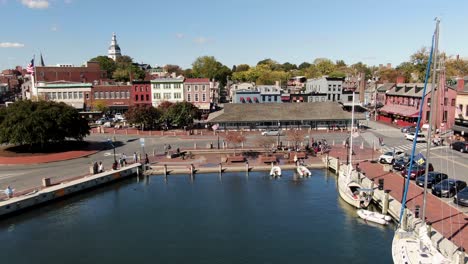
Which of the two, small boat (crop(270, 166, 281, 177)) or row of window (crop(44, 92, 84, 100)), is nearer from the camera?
small boat (crop(270, 166, 281, 177))

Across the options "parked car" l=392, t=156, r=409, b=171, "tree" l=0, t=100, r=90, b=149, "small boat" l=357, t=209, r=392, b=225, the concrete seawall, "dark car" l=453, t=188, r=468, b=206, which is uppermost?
"tree" l=0, t=100, r=90, b=149

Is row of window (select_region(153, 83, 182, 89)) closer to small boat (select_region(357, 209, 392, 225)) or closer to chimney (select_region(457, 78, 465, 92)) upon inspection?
chimney (select_region(457, 78, 465, 92))

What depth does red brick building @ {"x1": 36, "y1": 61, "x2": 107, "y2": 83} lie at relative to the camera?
111m

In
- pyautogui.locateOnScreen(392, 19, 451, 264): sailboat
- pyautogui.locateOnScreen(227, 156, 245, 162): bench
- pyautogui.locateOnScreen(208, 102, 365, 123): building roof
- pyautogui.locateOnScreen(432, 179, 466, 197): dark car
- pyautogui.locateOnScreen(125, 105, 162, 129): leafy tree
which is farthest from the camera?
pyautogui.locateOnScreen(208, 102, 365, 123): building roof

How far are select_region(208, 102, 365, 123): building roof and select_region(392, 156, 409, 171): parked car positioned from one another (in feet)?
96.8

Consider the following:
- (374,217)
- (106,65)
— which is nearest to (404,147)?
(374,217)

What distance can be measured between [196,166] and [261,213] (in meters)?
17.4

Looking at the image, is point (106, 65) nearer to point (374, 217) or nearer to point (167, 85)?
point (167, 85)

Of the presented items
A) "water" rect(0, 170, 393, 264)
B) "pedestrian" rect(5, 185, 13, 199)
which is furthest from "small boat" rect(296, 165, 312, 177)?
"pedestrian" rect(5, 185, 13, 199)

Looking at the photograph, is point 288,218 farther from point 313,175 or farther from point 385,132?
point 385,132

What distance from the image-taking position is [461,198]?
31234 millimetres

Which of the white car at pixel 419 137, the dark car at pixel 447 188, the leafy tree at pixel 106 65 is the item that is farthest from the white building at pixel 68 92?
the dark car at pixel 447 188

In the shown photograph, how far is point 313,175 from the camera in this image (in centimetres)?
4694

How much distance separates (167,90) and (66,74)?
128 feet
